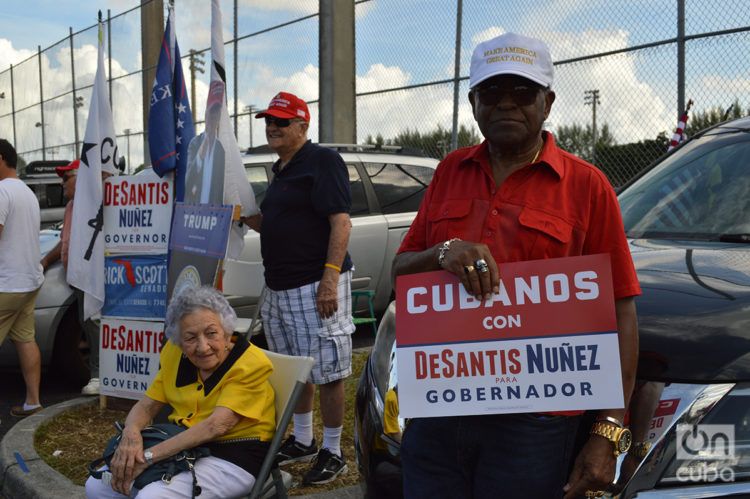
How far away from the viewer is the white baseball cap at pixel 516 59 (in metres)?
1.83

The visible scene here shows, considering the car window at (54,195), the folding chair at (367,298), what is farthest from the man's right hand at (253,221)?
the car window at (54,195)

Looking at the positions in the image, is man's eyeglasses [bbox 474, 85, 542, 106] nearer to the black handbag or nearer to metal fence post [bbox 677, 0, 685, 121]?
the black handbag

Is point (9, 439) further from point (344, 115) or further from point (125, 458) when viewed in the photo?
→ point (344, 115)

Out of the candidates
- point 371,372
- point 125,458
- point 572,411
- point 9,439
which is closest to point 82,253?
point 9,439

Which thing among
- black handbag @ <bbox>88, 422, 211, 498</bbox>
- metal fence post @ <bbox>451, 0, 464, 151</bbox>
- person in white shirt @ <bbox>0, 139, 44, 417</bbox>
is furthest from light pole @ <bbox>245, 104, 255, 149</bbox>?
black handbag @ <bbox>88, 422, 211, 498</bbox>

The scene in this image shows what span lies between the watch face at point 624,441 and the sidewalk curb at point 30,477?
6.74ft

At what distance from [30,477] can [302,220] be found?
6.45 feet

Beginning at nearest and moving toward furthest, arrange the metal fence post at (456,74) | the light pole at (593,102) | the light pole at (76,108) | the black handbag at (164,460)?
the black handbag at (164,460) → the light pole at (593,102) → the metal fence post at (456,74) → the light pole at (76,108)

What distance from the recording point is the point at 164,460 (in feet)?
10.2

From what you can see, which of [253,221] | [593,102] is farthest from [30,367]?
[593,102]

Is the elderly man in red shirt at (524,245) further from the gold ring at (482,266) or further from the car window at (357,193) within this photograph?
the car window at (357,193)

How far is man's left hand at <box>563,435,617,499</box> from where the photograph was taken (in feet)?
5.96

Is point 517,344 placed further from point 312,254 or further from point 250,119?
point 250,119

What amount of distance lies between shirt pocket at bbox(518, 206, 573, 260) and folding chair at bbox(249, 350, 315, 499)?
1470mm
